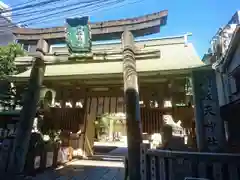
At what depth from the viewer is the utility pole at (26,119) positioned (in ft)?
20.3

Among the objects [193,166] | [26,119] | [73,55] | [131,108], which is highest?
[73,55]

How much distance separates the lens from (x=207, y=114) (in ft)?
17.7

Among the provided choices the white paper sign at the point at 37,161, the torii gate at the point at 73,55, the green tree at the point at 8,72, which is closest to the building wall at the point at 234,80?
the torii gate at the point at 73,55

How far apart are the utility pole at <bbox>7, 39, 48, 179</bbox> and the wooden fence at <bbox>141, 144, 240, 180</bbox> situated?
4502 mm

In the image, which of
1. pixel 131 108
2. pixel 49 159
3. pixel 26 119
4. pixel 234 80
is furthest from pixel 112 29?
pixel 234 80

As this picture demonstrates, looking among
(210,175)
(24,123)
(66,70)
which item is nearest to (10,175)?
(24,123)

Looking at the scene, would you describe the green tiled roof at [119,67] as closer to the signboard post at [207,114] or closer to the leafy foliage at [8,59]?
the signboard post at [207,114]

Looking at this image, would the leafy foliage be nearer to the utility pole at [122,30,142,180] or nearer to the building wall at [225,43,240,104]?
the utility pole at [122,30,142,180]

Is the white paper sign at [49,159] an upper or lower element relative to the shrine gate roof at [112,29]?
lower

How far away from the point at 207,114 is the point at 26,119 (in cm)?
610

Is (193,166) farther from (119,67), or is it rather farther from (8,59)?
(8,59)

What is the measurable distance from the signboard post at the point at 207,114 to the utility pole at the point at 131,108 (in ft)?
5.78

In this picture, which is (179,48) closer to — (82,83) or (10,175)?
(82,83)

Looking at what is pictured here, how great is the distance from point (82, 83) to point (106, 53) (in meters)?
3.21
